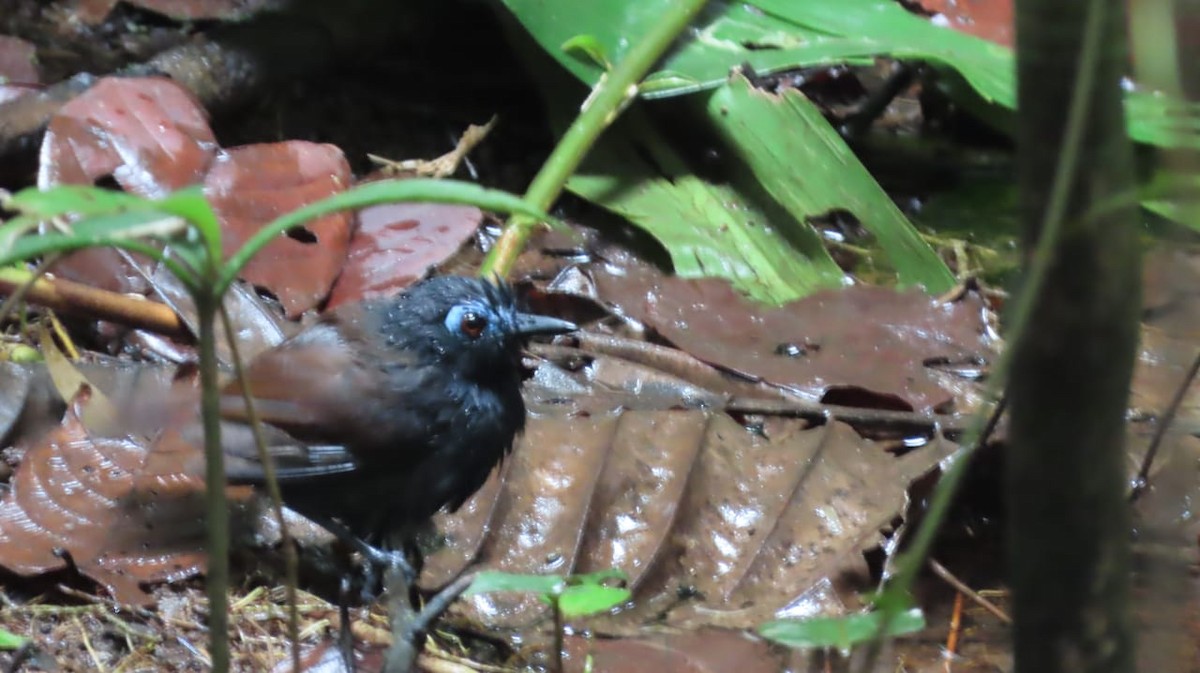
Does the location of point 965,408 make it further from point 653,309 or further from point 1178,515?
point 1178,515

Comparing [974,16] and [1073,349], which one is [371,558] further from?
[974,16]

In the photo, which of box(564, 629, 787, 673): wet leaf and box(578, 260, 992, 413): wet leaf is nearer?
box(564, 629, 787, 673): wet leaf

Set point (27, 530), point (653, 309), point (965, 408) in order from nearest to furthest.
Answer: point (27, 530)
point (965, 408)
point (653, 309)

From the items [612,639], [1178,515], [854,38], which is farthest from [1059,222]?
[854,38]

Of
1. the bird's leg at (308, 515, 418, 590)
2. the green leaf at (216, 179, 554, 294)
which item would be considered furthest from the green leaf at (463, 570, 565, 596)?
the bird's leg at (308, 515, 418, 590)

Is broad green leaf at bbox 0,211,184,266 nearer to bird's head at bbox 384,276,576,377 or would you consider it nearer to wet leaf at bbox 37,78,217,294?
bird's head at bbox 384,276,576,377

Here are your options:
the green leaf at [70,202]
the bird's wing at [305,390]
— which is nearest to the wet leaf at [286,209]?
the bird's wing at [305,390]
